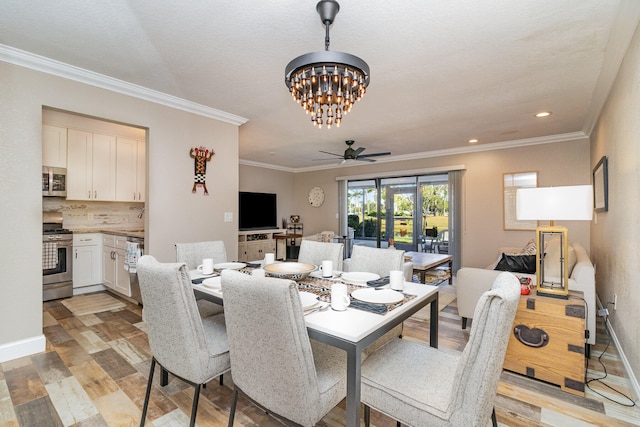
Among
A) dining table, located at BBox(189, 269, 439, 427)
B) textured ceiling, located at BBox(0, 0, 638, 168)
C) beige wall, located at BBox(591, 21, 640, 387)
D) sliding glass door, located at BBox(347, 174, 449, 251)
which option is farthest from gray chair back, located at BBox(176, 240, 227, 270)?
sliding glass door, located at BBox(347, 174, 449, 251)

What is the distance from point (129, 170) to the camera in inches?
182

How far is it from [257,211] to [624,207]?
20.2 feet

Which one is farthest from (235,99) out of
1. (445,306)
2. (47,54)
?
(445,306)

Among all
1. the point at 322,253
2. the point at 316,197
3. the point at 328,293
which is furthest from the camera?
the point at 316,197

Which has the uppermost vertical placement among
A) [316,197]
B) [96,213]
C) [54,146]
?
[54,146]

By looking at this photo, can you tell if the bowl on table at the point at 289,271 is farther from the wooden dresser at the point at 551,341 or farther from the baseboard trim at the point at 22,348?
the baseboard trim at the point at 22,348

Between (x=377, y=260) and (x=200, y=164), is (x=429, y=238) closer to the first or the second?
(x=377, y=260)

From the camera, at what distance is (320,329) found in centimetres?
125

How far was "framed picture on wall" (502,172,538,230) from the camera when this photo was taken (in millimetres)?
4902

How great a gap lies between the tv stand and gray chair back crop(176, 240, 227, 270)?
143 inches

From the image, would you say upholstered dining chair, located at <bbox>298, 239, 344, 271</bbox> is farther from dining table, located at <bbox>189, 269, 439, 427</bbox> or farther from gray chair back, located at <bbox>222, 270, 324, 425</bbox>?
gray chair back, located at <bbox>222, 270, 324, 425</bbox>

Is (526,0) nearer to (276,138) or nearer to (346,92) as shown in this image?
(346,92)

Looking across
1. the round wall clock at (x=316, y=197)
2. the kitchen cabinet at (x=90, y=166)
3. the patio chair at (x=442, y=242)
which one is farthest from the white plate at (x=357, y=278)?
the round wall clock at (x=316, y=197)

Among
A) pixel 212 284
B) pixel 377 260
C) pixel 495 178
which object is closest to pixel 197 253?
pixel 212 284
